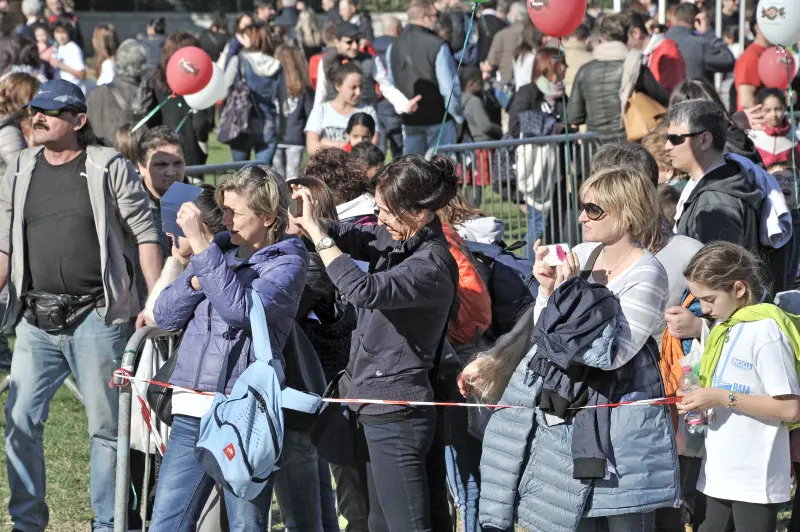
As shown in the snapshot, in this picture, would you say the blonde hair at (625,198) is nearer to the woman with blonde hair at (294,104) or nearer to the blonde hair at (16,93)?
the blonde hair at (16,93)

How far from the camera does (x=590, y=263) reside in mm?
4668

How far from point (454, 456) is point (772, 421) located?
5.17 feet

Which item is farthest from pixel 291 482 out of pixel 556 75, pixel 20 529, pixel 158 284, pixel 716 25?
pixel 716 25

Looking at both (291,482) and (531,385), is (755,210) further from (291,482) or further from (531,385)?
(291,482)

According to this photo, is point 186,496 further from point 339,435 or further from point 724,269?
point 724,269

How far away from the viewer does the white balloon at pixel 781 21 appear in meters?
8.78

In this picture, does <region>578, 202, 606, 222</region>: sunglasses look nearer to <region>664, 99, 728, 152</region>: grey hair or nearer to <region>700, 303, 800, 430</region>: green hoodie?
<region>700, 303, 800, 430</region>: green hoodie

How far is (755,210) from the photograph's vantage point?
19.8ft

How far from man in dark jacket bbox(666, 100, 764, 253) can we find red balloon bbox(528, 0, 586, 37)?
1683 mm

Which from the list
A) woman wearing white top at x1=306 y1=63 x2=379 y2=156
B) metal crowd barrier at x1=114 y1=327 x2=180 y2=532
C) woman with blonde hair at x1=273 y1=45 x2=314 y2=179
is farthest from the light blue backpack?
woman with blonde hair at x1=273 y1=45 x2=314 y2=179

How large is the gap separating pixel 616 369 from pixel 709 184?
6.31ft

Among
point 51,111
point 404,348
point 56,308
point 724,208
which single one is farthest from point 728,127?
point 56,308

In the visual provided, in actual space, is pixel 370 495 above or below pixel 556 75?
below

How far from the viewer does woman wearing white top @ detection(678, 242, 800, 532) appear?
15.0 ft
